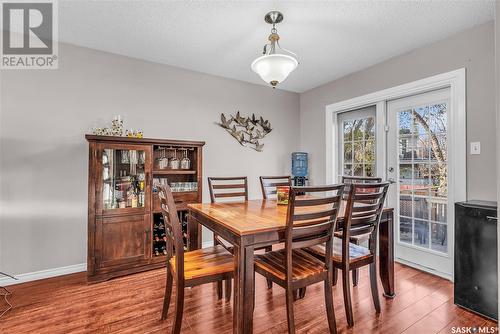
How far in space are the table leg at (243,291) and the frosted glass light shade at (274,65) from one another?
1290 millimetres

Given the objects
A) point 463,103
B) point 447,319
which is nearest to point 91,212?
point 447,319

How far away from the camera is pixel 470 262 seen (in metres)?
2.04

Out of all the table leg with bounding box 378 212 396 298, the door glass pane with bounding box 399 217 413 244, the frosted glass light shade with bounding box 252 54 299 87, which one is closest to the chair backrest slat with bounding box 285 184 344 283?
the table leg with bounding box 378 212 396 298

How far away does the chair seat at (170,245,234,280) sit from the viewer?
1627 mm

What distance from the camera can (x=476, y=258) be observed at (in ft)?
6.57

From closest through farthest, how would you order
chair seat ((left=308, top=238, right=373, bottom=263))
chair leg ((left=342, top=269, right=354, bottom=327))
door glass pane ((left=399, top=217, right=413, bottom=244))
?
chair leg ((left=342, top=269, right=354, bottom=327)) < chair seat ((left=308, top=238, right=373, bottom=263)) < door glass pane ((left=399, top=217, right=413, bottom=244))

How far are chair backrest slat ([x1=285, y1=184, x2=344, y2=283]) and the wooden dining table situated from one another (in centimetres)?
8

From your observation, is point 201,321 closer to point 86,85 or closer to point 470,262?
point 470,262

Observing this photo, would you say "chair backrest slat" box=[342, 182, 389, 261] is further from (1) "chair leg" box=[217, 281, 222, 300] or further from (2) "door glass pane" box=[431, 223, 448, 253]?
(2) "door glass pane" box=[431, 223, 448, 253]

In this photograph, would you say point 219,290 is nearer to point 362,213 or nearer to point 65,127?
point 362,213

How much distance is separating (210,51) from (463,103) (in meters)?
2.66

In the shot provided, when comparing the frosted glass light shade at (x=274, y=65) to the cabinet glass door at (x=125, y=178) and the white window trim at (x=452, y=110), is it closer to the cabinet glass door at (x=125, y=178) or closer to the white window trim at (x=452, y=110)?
the cabinet glass door at (x=125, y=178)

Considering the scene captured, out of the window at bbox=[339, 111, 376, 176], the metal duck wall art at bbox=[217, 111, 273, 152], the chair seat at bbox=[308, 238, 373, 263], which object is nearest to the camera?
the chair seat at bbox=[308, 238, 373, 263]

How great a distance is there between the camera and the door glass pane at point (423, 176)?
274 cm
